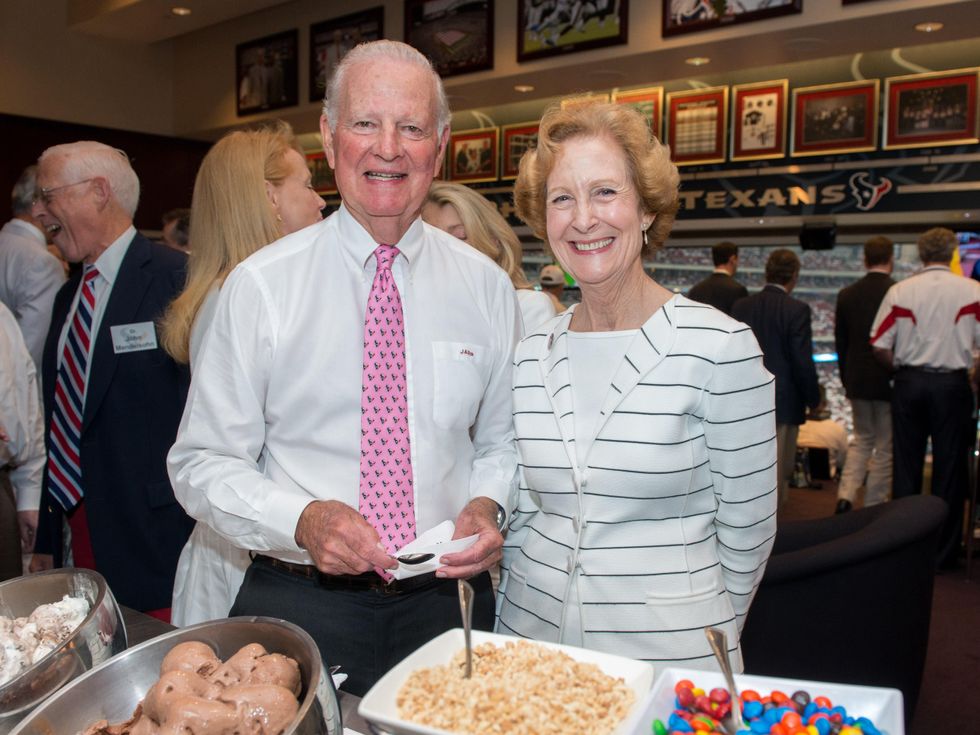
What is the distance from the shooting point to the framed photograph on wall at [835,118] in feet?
19.7

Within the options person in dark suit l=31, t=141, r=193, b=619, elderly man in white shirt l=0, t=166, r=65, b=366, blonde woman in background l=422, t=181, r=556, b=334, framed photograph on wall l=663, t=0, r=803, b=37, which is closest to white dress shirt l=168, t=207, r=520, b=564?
person in dark suit l=31, t=141, r=193, b=619

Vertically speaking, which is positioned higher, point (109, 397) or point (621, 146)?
point (621, 146)

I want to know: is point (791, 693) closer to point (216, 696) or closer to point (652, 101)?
point (216, 696)

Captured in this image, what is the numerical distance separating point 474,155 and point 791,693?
7195 millimetres

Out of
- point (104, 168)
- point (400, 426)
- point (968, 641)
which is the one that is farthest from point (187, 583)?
point (968, 641)

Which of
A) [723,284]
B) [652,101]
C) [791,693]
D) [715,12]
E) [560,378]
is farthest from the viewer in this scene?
[652,101]

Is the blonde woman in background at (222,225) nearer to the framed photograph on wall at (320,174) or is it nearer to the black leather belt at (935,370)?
the black leather belt at (935,370)

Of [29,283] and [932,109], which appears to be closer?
[29,283]

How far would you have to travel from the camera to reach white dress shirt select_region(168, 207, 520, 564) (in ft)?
5.06

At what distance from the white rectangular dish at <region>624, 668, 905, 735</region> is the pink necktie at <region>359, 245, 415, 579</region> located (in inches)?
26.4

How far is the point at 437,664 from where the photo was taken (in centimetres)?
112

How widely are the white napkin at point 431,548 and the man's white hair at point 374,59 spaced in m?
0.78

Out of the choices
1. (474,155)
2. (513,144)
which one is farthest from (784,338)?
(474,155)

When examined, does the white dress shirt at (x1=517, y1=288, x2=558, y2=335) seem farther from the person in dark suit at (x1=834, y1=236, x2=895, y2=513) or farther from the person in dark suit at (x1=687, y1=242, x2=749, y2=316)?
the person in dark suit at (x1=834, y1=236, x2=895, y2=513)
